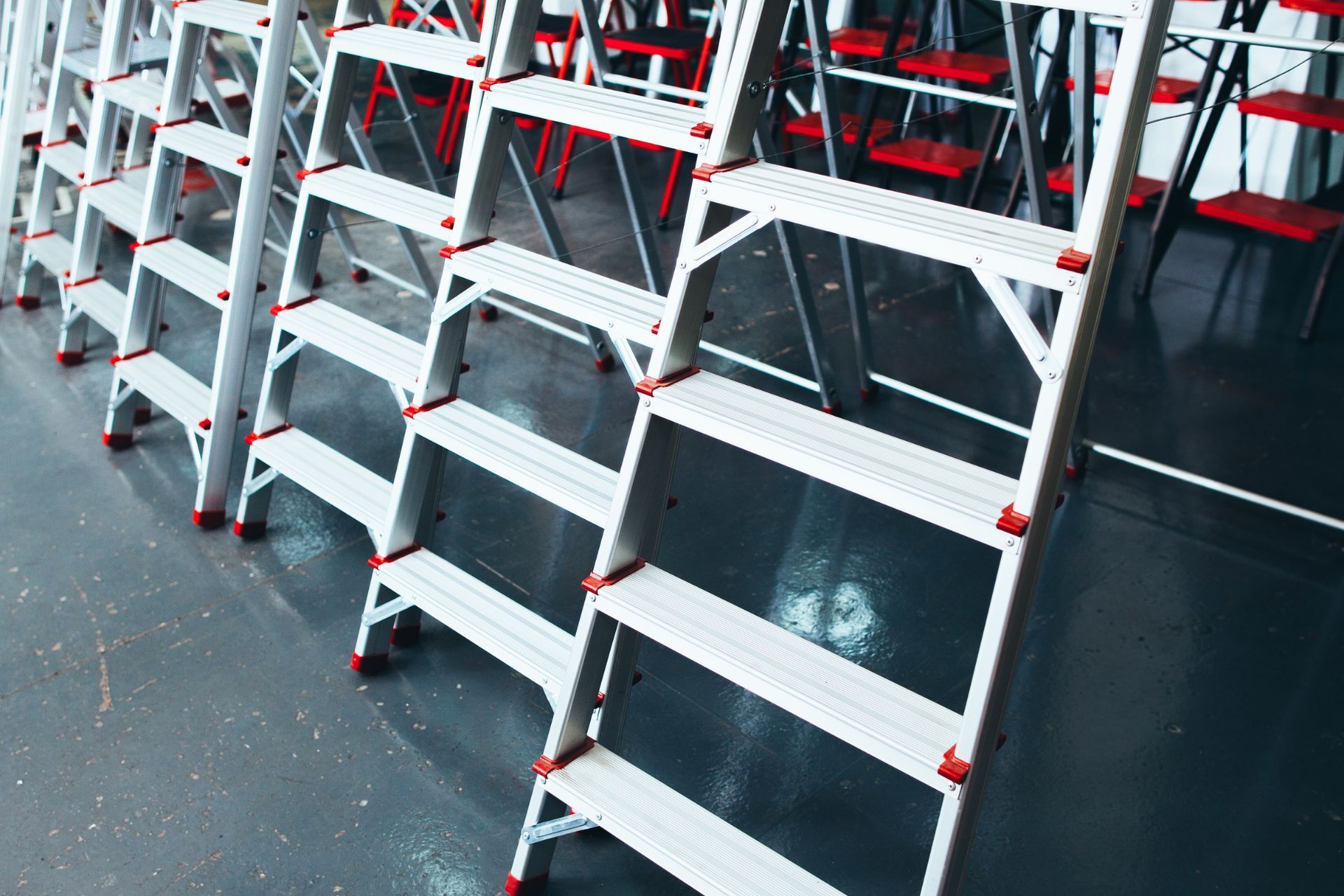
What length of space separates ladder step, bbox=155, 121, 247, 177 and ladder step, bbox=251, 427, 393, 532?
786 mm

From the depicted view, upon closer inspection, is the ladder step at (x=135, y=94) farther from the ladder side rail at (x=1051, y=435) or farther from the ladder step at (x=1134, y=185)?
the ladder step at (x=1134, y=185)

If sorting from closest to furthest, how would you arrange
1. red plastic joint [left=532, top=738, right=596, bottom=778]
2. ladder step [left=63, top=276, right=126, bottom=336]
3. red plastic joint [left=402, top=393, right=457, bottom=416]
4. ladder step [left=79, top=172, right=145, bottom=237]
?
1. red plastic joint [left=532, top=738, right=596, bottom=778]
2. red plastic joint [left=402, top=393, right=457, bottom=416]
3. ladder step [left=79, top=172, right=145, bottom=237]
4. ladder step [left=63, top=276, right=126, bottom=336]

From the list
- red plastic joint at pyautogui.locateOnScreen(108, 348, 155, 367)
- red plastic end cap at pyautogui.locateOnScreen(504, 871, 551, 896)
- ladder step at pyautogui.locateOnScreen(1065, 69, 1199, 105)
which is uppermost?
ladder step at pyautogui.locateOnScreen(1065, 69, 1199, 105)

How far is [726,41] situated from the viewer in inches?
87.8

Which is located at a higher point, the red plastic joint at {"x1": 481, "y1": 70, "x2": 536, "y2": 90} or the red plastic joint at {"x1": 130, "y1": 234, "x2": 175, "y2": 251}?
the red plastic joint at {"x1": 481, "y1": 70, "x2": 536, "y2": 90}

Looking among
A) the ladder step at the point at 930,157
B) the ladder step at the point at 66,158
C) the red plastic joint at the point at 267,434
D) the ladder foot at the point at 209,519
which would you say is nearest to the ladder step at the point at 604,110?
the red plastic joint at the point at 267,434

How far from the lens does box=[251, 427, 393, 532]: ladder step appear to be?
2814mm

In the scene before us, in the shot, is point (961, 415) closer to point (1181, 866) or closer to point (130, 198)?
point (1181, 866)

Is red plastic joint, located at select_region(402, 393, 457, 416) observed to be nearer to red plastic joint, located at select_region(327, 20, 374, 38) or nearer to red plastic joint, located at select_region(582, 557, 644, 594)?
red plastic joint, located at select_region(582, 557, 644, 594)

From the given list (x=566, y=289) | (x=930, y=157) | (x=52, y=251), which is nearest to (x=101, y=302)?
(x=52, y=251)

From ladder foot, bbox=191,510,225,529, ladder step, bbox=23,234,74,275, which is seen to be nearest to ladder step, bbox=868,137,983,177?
ladder foot, bbox=191,510,225,529

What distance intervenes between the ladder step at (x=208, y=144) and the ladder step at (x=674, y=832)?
2.04 metres

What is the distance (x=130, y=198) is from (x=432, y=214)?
1.69 metres

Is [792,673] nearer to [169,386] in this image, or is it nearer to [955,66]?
[169,386]
